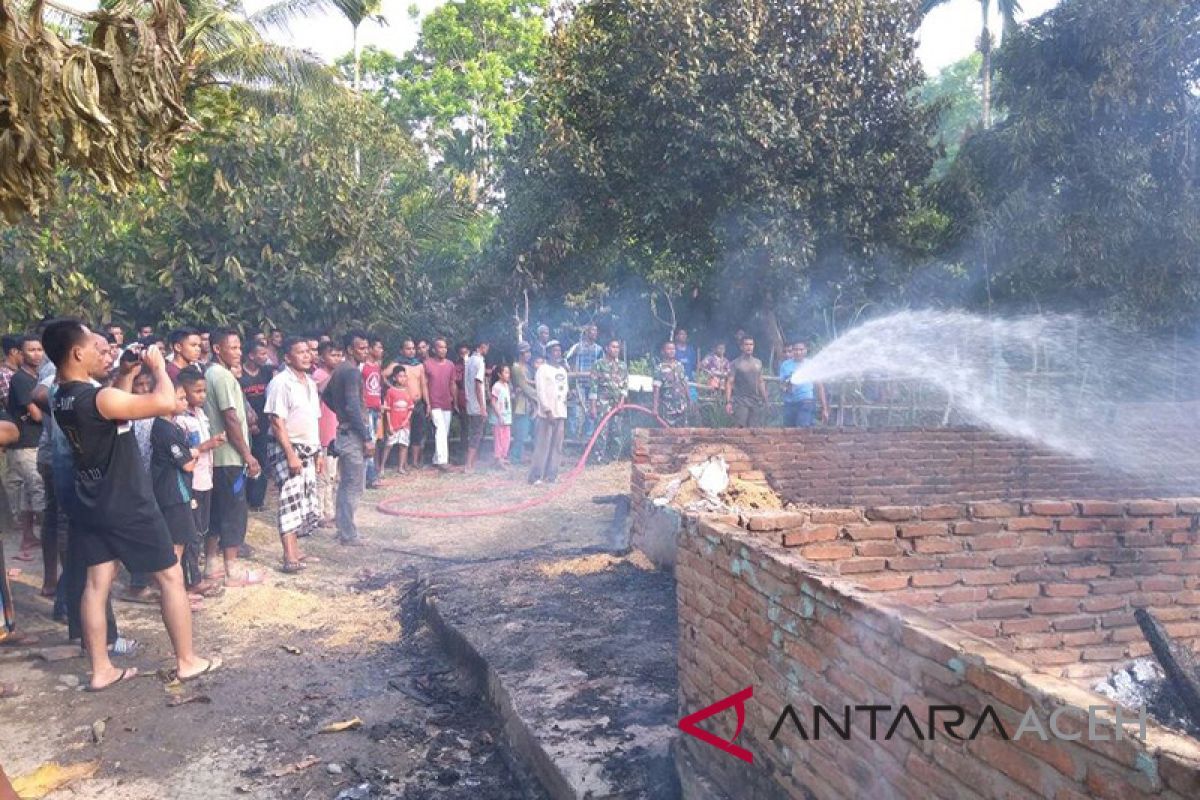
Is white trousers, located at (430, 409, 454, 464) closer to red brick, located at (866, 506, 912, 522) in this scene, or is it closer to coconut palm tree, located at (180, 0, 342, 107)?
coconut palm tree, located at (180, 0, 342, 107)

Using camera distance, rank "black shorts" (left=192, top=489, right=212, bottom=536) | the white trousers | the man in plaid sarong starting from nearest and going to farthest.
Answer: "black shorts" (left=192, top=489, right=212, bottom=536), the man in plaid sarong, the white trousers

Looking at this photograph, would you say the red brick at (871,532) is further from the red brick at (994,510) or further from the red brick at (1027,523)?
the red brick at (1027,523)

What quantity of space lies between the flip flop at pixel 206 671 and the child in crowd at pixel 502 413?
7.34 m

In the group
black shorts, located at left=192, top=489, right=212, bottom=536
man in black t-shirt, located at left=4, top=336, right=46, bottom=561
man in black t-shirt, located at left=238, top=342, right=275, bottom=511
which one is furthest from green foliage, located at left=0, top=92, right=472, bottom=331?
black shorts, located at left=192, top=489, right=212, bottom=536

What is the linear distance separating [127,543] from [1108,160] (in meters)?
12.9

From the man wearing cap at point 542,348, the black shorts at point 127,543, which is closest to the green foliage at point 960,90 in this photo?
the man wearing cap at point 542,348

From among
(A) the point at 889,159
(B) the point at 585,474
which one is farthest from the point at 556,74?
(B) the point at 585,474

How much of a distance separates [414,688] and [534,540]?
10.9 ft

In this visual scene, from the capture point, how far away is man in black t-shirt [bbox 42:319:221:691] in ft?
15.1

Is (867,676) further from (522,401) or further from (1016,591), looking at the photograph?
(522,401)

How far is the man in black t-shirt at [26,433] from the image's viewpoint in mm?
6473

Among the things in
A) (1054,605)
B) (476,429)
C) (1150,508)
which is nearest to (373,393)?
(476,429)

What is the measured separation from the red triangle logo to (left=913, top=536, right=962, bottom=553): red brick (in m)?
1.05

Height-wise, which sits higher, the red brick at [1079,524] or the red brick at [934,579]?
the red brick at [1079,524]
